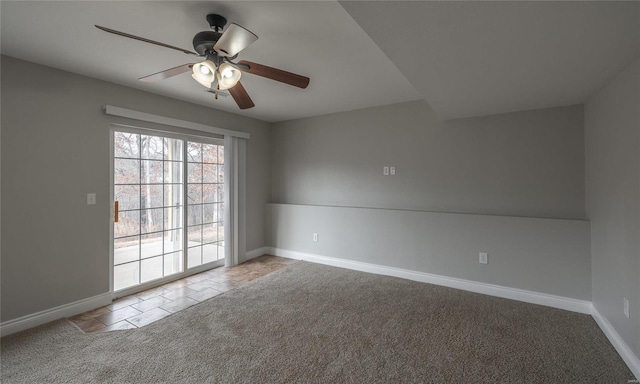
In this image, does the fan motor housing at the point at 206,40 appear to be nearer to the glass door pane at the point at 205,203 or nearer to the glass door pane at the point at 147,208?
the glass door pane at the point at 147,208

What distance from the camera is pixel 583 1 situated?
1.33 m

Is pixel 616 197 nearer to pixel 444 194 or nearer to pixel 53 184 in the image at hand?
pixel 444 194

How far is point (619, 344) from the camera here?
7.12ft

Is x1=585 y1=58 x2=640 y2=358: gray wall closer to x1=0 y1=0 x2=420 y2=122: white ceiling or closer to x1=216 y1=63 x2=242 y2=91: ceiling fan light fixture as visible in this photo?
x1=0 y1=0 x2=420 y2=122: white ceiling

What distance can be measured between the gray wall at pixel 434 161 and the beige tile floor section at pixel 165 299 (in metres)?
1.61

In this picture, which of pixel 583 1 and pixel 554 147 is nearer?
pixel 583 1

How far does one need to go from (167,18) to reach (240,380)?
8.19 feet

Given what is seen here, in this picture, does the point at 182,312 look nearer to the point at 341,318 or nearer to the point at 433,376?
the point at 341,318

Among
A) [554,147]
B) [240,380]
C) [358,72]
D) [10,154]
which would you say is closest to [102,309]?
[10,154]

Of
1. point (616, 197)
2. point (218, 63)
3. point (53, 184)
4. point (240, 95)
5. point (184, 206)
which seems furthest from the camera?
point (184, 206)

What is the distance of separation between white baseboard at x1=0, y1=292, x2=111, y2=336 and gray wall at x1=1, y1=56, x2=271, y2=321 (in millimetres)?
48

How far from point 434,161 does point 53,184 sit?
4302 mm

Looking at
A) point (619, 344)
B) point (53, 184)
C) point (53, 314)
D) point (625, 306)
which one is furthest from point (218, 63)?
point (619, 344)

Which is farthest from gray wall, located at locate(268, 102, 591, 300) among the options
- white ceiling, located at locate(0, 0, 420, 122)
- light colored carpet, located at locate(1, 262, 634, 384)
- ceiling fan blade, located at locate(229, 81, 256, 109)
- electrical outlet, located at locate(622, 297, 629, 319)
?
ceiling fan blade, located at locate(229, 81, 256, 109)
